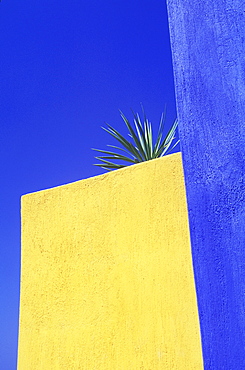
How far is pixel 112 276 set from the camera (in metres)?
3.00

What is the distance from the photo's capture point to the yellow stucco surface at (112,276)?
2682 millimetres

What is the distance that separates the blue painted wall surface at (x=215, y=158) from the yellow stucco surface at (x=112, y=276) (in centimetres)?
41

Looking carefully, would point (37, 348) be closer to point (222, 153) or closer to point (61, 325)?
point (61, 325)

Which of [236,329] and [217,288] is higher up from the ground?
[217,288]


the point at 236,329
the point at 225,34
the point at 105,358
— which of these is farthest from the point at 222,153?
the point at 105,358

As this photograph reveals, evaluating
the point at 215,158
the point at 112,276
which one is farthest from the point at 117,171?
the point at 215,158

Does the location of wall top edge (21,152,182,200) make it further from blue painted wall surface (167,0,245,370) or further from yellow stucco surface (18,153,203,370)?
blue painted wall surface (167,0,245,370)

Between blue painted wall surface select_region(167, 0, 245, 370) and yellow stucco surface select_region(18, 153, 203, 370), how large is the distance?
411 mm

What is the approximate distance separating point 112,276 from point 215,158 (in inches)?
44.9

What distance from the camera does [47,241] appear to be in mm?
3463

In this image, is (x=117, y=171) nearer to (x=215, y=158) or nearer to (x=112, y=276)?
(x=112, y=276)

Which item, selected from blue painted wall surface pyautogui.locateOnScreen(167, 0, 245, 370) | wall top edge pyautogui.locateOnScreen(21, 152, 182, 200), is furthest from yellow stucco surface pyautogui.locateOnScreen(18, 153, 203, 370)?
blue painted wall surface pyautogui.locateOnScreen(167, 0, 245, 370)

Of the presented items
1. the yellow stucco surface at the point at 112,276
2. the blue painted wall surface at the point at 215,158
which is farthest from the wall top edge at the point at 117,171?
the blue painted wall surface at the point at 215,158

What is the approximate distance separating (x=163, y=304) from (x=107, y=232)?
636 mm
